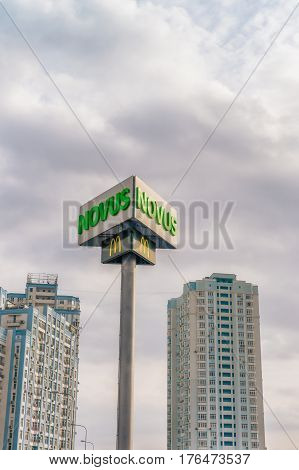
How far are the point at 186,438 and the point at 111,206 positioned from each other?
116 m

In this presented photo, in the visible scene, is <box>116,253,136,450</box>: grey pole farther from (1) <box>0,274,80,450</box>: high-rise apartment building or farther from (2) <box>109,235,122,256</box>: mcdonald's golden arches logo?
(1) <box>0,274,80,450</box>: high-rise apartment building

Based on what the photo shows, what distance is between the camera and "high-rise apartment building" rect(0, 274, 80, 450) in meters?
102

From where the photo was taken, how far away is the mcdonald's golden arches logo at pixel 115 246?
132ft

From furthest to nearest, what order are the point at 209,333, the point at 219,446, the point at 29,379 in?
the point at 209,333 → the point at 219,446 → the point at 29,379

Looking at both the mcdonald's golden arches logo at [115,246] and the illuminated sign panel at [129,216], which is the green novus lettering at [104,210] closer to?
the illuminated sign panel at [129,216]

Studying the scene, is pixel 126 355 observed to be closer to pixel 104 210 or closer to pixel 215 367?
pixel 104 210

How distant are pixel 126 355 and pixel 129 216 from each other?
908cm

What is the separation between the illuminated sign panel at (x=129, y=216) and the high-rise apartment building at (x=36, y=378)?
6856 centimetres

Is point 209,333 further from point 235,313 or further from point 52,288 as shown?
point 52,288

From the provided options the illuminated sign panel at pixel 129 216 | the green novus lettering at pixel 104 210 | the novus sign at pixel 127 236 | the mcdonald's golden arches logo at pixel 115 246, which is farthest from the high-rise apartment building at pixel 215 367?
the mcdonald's golden arches logo at pixel 115 246

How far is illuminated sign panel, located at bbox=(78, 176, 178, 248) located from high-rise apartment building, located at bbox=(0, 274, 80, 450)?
68.6 metres
